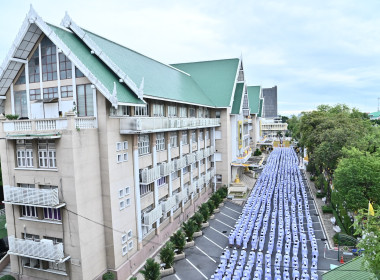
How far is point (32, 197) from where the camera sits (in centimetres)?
1825

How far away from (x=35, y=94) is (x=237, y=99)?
32.6 meters

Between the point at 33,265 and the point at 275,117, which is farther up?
Result: the point at 275,117

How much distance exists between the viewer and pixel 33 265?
1998 centimetres

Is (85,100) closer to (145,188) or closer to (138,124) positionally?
(138,124)

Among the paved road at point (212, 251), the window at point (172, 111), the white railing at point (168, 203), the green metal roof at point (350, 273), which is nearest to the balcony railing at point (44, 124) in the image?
the white railing at point (168, 203)

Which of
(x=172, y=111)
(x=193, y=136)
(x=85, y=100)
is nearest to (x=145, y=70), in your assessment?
(x=172, y=111)

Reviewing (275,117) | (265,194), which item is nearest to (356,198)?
(265,194)

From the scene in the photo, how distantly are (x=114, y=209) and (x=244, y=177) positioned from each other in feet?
128

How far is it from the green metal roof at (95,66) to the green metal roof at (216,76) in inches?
914

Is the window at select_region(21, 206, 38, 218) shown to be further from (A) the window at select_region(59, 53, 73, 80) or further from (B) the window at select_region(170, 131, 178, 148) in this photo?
(B) the window at select_region(170, 131, 178, 148)

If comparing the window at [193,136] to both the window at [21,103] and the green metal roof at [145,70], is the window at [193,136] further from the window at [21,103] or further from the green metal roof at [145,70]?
the window at [21,103]

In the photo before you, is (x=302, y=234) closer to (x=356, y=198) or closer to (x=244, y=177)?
(x=356, y=198)

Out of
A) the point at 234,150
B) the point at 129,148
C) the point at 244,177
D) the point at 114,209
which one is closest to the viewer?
the point at 114,209

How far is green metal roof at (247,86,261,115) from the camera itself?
3164 inches
